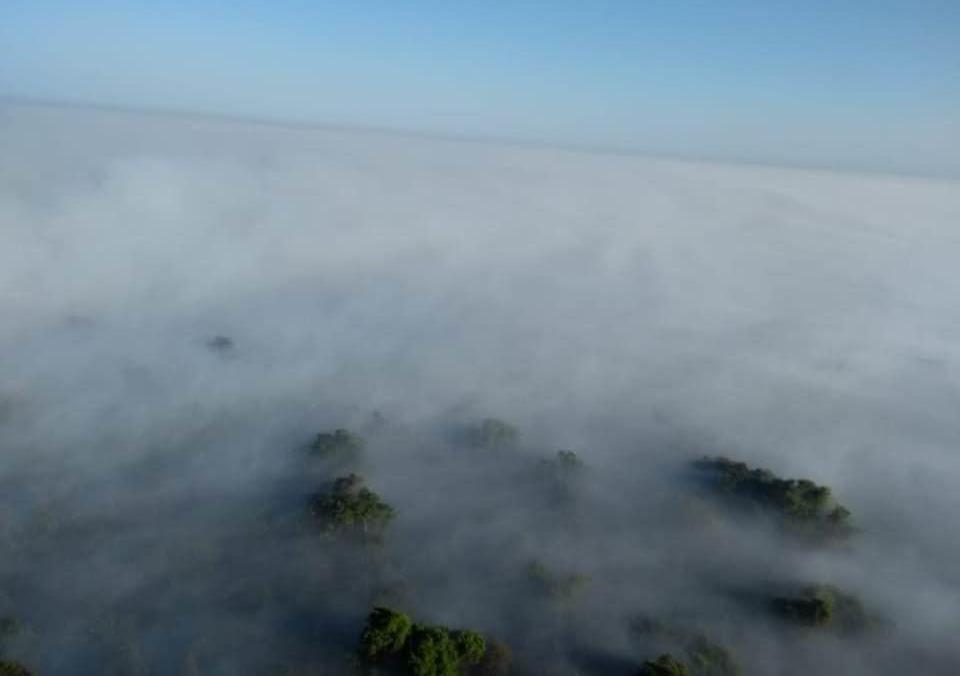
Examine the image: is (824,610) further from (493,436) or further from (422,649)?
(493,436)

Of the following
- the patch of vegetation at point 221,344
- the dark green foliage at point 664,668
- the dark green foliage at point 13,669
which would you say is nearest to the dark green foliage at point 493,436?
the dark green foliage at point 664,668

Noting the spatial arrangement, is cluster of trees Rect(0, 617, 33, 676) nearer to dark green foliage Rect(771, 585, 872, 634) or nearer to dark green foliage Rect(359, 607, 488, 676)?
dark green foliage Rect(359, 607, 488, 676)

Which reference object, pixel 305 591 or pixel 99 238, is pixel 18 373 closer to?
pixel 305 591

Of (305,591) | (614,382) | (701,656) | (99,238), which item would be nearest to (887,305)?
(614,382)

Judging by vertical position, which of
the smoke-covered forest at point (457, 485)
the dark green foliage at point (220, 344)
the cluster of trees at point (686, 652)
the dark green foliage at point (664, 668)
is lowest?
the dark green foliage at point (220, 344)

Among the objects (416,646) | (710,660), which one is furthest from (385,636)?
(710,660)

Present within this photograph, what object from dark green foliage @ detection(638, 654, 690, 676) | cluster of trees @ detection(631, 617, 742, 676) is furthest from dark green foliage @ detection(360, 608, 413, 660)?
cluster of trees @ detection(631, 617, 742, 676)

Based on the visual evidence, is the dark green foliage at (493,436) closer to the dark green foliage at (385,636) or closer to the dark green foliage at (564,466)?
the dark green foliage at (564,466)
